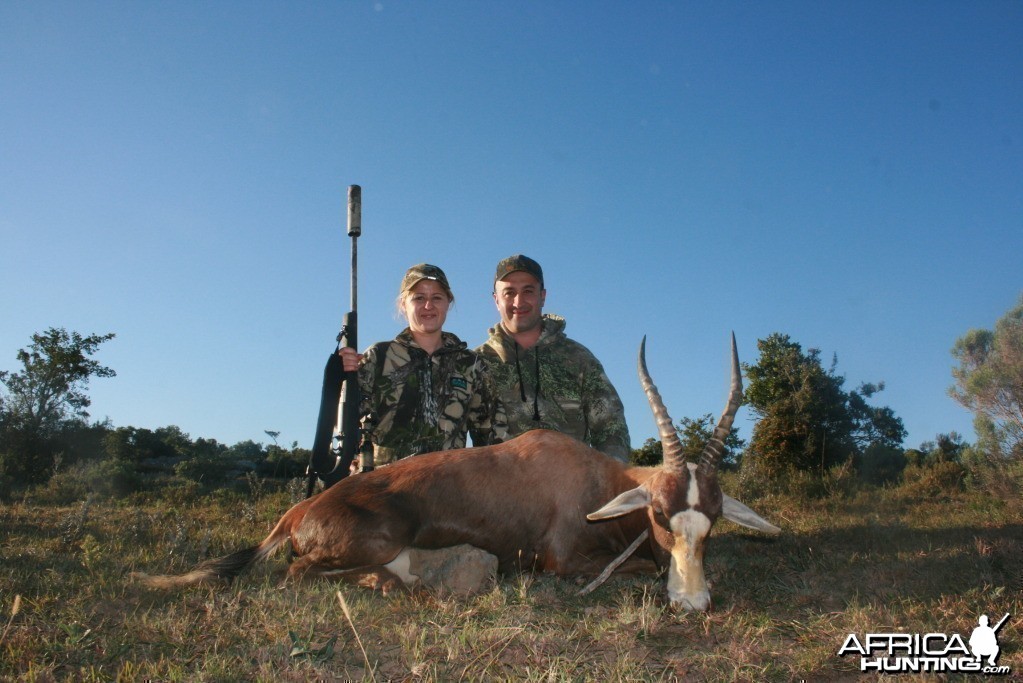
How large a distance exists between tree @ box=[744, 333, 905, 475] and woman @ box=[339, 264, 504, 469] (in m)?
9.32

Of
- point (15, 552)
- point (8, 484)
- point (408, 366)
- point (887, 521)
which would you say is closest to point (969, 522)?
point (887, 521)

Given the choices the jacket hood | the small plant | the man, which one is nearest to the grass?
the small plant

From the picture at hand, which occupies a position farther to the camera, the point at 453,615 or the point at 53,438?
the point at 53,438

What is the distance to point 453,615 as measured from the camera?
3.86 metres

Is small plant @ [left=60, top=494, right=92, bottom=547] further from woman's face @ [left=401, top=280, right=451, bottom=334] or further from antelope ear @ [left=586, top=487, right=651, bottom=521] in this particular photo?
antelope ear @ [left=586, top=487, right=651, bottom=521]

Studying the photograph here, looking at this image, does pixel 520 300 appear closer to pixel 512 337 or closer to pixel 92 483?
pixel 512 337

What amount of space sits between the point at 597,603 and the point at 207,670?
7.32ft

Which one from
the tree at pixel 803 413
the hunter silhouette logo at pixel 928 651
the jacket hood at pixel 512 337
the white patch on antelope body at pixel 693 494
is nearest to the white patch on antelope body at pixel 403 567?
the white patch on antelope body at pixel 693 494

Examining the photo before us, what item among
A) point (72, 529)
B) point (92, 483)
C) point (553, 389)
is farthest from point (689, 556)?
point (92, 483)

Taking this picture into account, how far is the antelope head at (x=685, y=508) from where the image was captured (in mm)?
4219

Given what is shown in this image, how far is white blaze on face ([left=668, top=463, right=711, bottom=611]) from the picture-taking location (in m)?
4.11

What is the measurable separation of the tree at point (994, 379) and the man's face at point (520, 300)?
9.05 meters

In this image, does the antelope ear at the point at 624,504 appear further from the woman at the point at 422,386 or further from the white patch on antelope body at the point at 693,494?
the woman at the point at 422,386

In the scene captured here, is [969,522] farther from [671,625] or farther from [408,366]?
[408,366]
